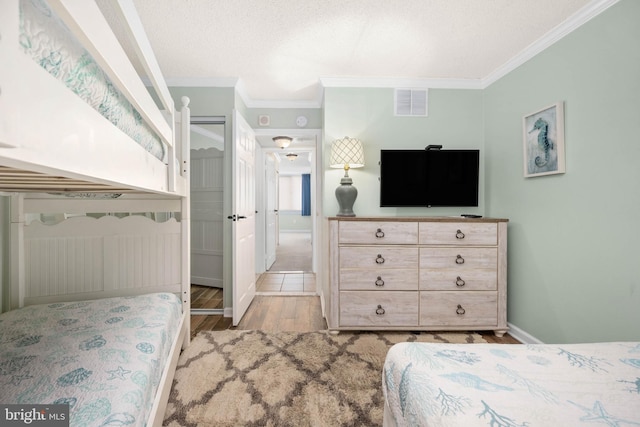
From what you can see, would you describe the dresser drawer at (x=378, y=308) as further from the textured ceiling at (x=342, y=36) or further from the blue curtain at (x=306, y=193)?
the blue curtain at (x=306, y=193)

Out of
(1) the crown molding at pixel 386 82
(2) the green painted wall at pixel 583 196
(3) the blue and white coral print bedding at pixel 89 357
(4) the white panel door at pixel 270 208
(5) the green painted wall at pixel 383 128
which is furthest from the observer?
(4) the white panel door at pixel 270 208

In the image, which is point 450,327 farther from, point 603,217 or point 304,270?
point 304,270

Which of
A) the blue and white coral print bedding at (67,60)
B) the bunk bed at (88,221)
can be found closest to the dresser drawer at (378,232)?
the bunk bed at (88,221)

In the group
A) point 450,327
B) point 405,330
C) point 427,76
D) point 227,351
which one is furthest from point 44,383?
point 427,76

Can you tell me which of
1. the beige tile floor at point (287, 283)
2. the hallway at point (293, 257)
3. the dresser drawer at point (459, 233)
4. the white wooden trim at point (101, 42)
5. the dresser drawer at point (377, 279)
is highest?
the white wooden trim at point (101, 42)

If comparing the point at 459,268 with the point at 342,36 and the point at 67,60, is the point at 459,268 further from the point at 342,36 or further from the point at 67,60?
the point at 67,60

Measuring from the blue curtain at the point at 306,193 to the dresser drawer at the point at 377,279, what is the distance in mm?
7178

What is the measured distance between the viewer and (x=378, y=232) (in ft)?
7.55

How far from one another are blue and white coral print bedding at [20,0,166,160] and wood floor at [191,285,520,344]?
2.00m

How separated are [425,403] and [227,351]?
1.70 meters

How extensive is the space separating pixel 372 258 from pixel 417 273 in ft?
1.26

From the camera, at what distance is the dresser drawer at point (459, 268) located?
231 cm

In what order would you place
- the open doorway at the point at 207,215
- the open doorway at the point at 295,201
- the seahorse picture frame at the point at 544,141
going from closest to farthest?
the seahorse picture frame at the point at 544,141
the open doorway at the point at 207,215
the open doorway at the point at 295,201

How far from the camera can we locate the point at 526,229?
223 cm
